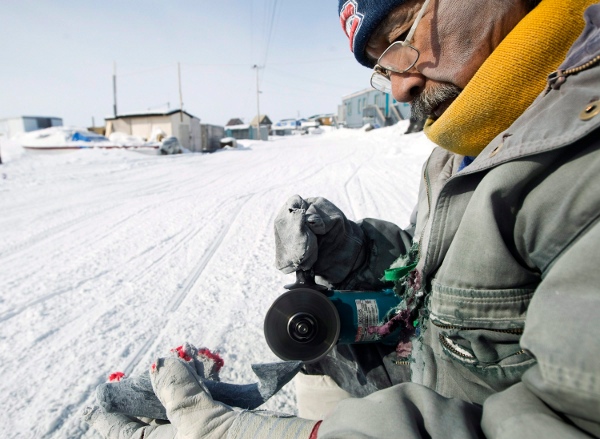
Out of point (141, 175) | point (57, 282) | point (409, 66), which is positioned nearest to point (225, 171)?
point (141, 175)

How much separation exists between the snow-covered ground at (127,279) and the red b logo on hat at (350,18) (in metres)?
1.81

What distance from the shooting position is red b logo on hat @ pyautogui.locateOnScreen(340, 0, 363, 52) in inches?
63.9

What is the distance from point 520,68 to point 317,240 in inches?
42.7

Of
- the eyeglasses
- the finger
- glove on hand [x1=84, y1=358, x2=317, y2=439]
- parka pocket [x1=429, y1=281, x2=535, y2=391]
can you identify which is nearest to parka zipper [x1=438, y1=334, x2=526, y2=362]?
parka pocket [x1=429, y1=281, x2=535, y2=391]

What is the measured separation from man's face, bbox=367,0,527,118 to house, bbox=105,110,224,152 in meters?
22.6

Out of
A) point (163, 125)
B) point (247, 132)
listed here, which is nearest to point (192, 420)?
point (163, 125)

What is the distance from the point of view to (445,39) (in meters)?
1.44

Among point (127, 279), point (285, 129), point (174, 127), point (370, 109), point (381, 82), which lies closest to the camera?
point (381, 82)

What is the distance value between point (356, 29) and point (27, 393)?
233cm

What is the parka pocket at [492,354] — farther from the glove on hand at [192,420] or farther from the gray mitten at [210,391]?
the gray mitten at [210,391]

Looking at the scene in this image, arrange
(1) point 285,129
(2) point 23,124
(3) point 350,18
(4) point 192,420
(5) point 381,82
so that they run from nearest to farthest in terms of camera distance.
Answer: (4) point 192,420 → (3) point 350,18 → (5) point 381,82 → (2) point 23,124 → (1) point 285,129

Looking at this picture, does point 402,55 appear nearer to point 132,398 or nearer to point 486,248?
point 486,248

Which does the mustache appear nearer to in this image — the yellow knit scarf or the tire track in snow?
the yellow knit scarf

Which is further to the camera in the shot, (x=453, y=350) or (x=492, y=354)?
(x=453, y=350)
